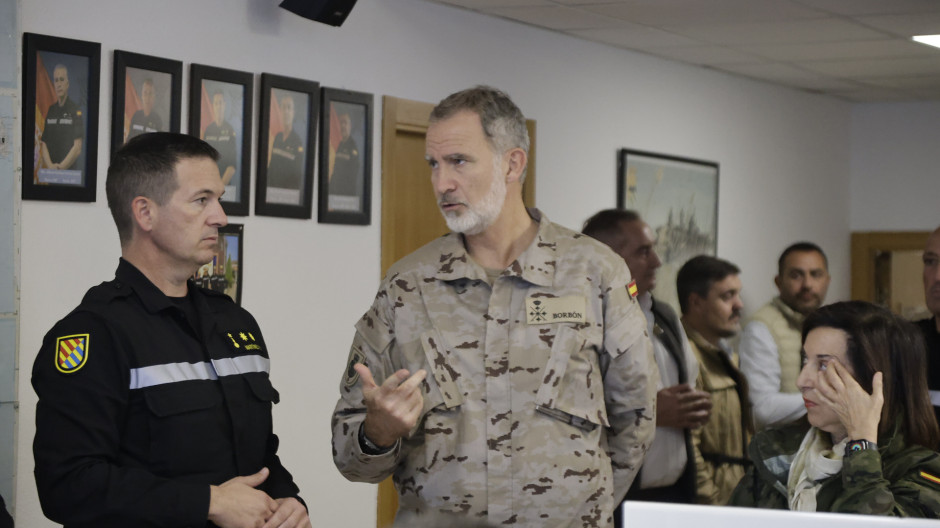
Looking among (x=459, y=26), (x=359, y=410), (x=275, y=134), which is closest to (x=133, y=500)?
(x=359, y=410)

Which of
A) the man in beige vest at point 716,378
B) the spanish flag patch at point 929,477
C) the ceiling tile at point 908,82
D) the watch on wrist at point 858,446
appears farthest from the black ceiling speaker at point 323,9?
the ceiling tile at point 908,82

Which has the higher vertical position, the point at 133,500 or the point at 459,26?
the point at 459,26

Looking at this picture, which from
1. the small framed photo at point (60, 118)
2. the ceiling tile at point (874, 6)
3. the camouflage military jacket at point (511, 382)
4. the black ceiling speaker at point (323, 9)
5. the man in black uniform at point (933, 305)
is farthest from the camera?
the ceiling tile at point (874, 6)

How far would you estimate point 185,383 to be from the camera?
217 cm

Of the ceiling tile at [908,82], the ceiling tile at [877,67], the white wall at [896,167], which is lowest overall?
the white wall at [896,167]

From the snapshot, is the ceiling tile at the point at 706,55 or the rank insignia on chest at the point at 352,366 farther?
the ceiling tile at the point at 706,55

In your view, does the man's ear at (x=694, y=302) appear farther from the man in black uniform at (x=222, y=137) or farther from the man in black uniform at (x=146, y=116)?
the man in black uniform at (x=146, y=116)

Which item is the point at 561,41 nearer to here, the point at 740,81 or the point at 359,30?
the point at 359,30

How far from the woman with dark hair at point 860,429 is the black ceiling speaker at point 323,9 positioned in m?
2.30

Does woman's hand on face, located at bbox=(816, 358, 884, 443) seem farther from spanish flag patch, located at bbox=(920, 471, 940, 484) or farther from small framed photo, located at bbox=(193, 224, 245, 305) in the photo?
small framed photo, located at bbox=(193, 224, 245, 305)

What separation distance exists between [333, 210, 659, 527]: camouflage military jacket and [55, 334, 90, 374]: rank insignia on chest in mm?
605

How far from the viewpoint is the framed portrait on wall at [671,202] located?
6.39m

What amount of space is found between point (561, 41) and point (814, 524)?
16.7ft

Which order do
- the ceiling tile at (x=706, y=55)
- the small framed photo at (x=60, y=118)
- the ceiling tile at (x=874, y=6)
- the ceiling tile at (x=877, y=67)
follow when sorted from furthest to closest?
the ceiling tile at (x=877, y=67) < the ceiling tile at (x=706, y=55) < the ceiling tile at (x=874, y=6) < the small framed photo at (x=60, y=118)
